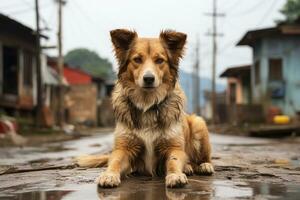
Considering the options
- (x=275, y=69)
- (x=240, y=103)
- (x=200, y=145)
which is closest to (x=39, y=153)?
(x=200, y=145)

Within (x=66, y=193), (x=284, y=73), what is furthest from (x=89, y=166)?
(x=284, y=73)

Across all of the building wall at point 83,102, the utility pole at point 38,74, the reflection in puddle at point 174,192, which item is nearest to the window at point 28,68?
the utility pole at point 38,74

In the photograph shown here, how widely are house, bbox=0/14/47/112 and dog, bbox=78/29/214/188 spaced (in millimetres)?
22347

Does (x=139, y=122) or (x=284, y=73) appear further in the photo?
(x=284, y=73)

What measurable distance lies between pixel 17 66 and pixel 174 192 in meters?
27.5

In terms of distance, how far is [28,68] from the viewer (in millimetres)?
33188

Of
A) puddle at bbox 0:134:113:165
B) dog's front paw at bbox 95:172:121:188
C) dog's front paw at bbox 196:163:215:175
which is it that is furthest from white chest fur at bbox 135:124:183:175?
puddle at bbox 0:134:113:165

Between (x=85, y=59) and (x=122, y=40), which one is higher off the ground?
(x=85, y=59)

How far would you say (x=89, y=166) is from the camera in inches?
312

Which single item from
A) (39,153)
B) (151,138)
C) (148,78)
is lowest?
(39,153)

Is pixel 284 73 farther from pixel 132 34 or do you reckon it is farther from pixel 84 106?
pixel 84 106

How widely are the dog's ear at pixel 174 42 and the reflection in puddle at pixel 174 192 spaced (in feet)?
5.55

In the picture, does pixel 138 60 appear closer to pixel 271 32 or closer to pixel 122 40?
pixel 122 40

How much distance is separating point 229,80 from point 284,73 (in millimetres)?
28611
